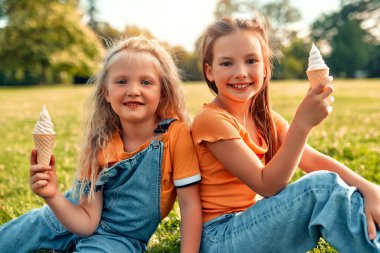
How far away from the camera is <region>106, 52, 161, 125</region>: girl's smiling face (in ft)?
8.63

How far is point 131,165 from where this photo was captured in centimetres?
258

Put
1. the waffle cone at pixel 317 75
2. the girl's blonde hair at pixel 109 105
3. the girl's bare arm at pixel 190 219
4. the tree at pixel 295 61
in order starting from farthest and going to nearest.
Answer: the tree at pixel 295 61, the girl's blonde hair at pixel 109 105, the girl's bare arm at pixel 190 219, the waffle cone at pixel 317 75

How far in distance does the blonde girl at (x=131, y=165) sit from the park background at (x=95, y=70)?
0.31m

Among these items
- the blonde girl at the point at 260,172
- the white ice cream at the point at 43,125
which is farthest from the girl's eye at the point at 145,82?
the white ice cream at the point at 43,125

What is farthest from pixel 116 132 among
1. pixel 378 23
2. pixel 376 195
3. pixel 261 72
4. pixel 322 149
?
pixel 378 23

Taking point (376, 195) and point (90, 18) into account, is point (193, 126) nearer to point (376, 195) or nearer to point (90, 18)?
point (376, 195)

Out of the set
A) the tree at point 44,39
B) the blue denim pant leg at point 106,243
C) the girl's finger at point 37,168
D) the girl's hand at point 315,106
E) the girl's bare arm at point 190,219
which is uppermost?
the tree at point 44,39

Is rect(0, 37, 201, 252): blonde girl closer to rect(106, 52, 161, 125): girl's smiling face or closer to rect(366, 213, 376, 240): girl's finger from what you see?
rect(106, 52, 161, 125): girl's smiling face

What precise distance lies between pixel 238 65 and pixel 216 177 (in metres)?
0.64

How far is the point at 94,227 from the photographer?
2660 millimetres

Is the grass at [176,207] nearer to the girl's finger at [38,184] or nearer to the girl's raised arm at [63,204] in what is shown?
the girl's raised arm at [63,204]

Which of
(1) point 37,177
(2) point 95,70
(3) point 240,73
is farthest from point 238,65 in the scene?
(2) point 95,70

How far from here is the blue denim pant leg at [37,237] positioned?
287 centimetres

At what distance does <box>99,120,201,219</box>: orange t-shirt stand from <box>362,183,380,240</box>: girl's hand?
34.9 inches
